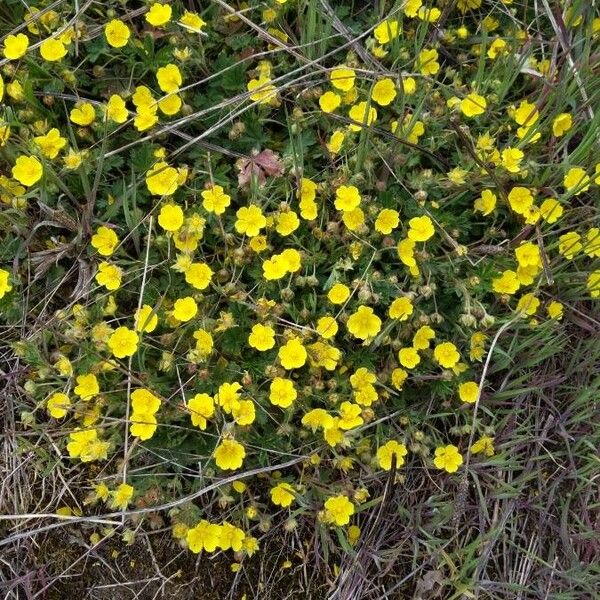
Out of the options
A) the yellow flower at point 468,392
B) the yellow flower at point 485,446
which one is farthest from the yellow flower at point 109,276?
the yellow flower at point 485,446

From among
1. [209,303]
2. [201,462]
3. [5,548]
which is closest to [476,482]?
[201,462]

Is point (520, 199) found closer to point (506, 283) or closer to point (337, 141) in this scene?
point (506, 283)

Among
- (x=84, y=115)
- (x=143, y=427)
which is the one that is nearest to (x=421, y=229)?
(x=143, y=427)

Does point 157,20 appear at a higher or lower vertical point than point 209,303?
higher

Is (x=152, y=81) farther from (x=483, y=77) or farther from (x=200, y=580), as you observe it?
(x=200, y=580)

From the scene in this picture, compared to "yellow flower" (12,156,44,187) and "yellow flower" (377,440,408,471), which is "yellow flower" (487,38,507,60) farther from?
"yellow flower" (12,156,44,187)

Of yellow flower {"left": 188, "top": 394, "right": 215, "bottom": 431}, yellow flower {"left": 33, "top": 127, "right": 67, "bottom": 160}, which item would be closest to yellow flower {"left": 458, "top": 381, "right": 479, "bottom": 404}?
yellow flower {"left": 188, "top": 394, "right": 215, "bottom": 431}
